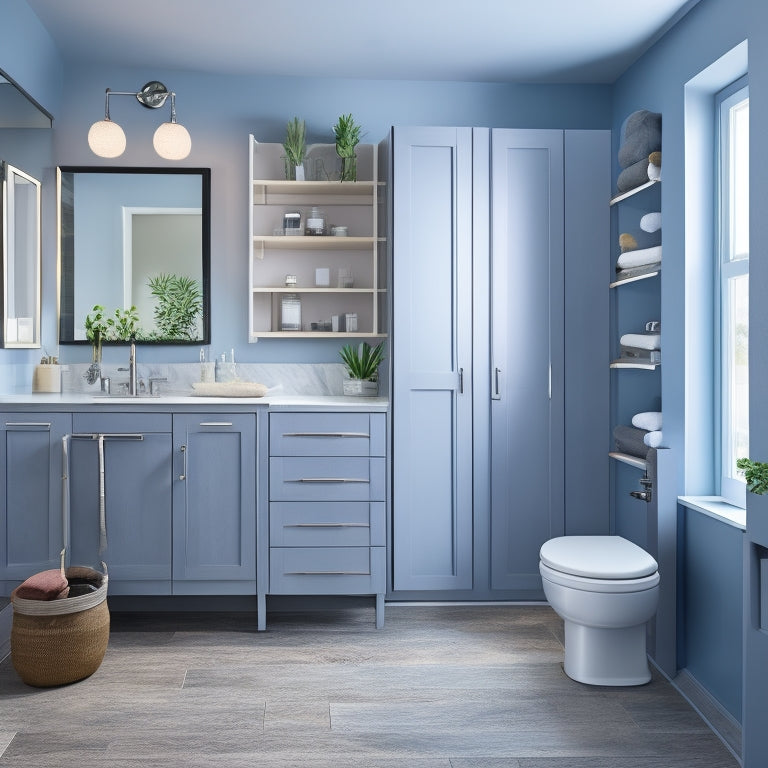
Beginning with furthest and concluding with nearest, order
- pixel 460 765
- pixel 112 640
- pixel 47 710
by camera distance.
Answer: pixel 112 640 < pixel 47 710 < pixel 460 765

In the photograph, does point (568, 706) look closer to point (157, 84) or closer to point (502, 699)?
point (502, 699)

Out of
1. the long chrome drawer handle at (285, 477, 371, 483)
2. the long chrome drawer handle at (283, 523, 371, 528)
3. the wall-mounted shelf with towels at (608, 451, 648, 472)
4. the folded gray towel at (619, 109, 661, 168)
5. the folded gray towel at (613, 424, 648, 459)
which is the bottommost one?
the long chrome drawer handle at (283, 523, 371, 528)

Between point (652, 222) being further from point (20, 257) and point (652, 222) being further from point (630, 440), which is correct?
point (20, 257)

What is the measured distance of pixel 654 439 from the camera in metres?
2.91

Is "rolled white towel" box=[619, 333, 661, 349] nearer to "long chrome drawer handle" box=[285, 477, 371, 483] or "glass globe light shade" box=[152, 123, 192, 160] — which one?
"long chrome drawer handle" box=[285, 477, 371, 483]

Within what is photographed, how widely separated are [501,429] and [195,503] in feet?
4.51

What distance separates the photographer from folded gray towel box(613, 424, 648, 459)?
305cm

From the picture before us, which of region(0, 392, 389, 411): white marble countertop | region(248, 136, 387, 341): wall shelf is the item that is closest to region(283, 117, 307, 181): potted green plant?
region(248, 136, 387, 341): wall shelf

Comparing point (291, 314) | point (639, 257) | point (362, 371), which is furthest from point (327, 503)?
point (639, 257)

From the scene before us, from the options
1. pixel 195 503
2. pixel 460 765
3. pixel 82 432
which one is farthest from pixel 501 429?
pixel 82 432

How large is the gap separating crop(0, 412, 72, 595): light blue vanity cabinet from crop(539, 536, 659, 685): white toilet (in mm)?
1963

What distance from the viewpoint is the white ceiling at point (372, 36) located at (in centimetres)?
298

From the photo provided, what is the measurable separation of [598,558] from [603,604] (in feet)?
0.58

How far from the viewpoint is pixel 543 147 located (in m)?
3.43
